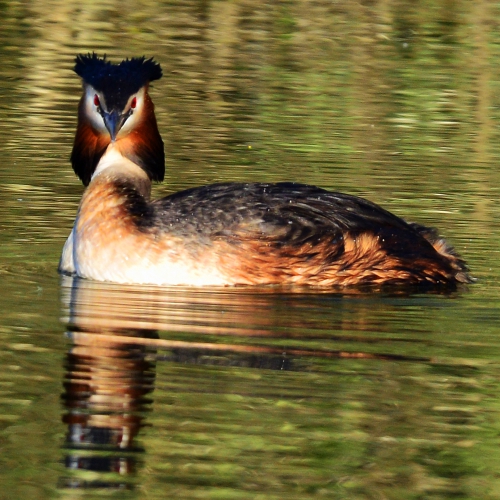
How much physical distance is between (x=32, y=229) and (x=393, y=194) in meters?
3.57

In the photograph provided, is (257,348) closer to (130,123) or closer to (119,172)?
(119,172)

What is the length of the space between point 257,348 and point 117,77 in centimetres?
294

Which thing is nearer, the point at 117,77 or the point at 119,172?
the point at 117,77

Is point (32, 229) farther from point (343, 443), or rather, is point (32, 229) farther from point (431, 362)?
point (343, 443)

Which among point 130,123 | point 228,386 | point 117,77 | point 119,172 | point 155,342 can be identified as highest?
point 117,77

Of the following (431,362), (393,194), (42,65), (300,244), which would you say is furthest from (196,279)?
(42,65)

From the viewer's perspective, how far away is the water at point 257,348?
253 inches

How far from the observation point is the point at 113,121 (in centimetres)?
1024

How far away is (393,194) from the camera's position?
1370cm

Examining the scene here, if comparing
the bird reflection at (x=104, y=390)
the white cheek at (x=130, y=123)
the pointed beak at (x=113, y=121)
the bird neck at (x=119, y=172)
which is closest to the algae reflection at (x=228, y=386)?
the bird reflection at (x=104, y=390)

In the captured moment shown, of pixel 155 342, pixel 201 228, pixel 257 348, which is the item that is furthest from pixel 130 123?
pixel 257 348

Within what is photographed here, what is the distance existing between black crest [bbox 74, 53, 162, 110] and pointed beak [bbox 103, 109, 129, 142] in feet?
0.16

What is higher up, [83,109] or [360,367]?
[83,109]

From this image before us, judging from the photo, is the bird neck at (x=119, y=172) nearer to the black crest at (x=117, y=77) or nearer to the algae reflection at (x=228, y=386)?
the black crest at (x=117, y=77)
